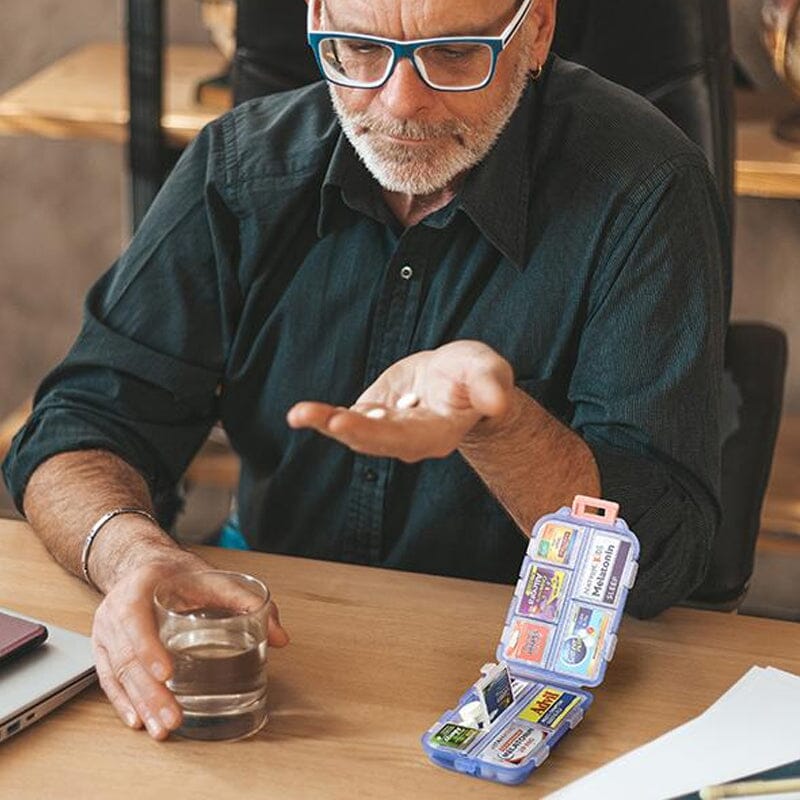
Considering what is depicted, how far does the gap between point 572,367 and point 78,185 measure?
158 centimetres

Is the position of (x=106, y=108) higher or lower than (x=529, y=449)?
lower

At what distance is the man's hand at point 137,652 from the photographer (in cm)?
114

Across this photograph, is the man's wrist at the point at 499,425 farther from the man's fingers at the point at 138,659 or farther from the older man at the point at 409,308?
the man's fingers at the point at 138,659

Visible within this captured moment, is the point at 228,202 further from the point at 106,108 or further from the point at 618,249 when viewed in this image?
the point at 106,108

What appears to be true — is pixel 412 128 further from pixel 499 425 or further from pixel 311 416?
pixel 311 416

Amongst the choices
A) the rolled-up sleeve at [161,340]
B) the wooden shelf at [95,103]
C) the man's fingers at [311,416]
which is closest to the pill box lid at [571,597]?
the man's fingers at [311,416]

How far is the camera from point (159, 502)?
1.67m

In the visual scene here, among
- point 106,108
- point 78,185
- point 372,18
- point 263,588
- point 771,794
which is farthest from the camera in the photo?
point 78,185

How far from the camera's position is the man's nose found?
144 centimetres

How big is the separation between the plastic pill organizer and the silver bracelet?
359mm

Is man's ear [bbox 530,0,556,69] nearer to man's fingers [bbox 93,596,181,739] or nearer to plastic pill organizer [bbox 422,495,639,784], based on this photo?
plastic pill organizer [bbox 422,495,639,784]

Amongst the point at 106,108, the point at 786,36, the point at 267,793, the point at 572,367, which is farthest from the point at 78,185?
the point at 267,793

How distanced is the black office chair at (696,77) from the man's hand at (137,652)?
640 millimetres

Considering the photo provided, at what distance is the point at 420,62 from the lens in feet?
4.71
